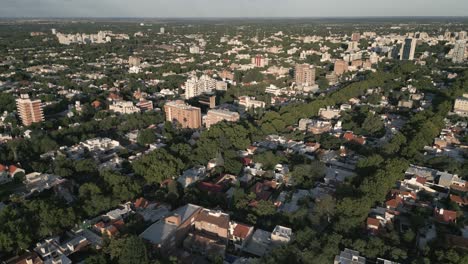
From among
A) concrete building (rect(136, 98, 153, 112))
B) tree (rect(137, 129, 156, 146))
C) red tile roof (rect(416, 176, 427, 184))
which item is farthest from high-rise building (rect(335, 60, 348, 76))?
tree (rect(137, 129, 156, 146))

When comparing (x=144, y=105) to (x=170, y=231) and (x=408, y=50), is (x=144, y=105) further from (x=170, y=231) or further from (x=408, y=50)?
(x=408, y=50)

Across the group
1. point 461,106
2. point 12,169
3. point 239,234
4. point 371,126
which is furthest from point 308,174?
point 461,106

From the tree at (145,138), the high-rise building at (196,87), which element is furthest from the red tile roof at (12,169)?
the high-rise building at (196,87)

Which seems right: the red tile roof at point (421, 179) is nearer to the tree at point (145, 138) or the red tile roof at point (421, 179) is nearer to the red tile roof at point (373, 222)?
the red tile roof at point (373, 222)

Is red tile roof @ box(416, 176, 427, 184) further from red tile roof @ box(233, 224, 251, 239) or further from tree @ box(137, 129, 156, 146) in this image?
tree @ box(137, 129, 156, 146)

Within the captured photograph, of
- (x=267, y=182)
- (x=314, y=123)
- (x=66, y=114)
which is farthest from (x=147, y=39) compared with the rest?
(x=267, y=182)

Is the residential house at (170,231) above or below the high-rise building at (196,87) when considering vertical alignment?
below

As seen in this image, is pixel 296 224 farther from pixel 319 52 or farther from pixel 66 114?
pixel 319 52

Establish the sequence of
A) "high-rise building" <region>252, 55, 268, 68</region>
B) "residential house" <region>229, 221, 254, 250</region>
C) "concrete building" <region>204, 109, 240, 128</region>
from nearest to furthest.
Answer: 1. "residential house" <region>229, 221, 254, 250</region>
2. "concrete building" <region>204, 109, 240, 128</region>
3. "high-rise building" <region>252, 55, 268, 68</region>
